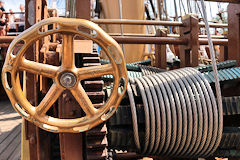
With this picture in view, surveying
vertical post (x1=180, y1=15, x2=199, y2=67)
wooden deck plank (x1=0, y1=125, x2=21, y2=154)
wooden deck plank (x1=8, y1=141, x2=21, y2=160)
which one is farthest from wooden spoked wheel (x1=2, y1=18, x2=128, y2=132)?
wooden deck plank (x1=0, y1=125, x2=21, y2=154)

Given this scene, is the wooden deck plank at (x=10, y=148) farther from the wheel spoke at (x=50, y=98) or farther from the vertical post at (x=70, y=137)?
the wheel spoke at (x=50, y=98)

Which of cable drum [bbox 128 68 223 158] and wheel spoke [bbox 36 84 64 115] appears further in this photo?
cable drum [bbox 128 68 223 158]

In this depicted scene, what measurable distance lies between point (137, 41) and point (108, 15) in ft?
8.67

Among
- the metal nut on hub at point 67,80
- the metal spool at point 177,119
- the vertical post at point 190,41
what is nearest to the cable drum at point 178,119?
the metal spool at point 177,119

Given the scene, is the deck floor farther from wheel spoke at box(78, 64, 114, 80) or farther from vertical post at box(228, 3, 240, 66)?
vertical post at box(228, 3, 240, 66)

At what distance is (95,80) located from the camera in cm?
106

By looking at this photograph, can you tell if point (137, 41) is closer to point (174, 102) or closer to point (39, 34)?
point (174, 102)

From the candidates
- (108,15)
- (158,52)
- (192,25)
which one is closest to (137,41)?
(192,25)

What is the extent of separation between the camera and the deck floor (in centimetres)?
229

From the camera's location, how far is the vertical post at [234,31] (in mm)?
1639

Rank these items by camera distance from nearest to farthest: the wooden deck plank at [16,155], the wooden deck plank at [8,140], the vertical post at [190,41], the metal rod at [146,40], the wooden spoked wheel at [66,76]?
1. the wooden spoked wheel at [66,76]
2. the metal rod at [146,40]
3. the vertical post at [190,41]
4. the wooden deck plank at [16,155]
5. the wooden deck plank at [8,140]

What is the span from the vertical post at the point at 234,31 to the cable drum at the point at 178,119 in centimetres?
67

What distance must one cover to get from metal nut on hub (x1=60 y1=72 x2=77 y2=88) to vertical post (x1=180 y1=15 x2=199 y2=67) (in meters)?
1.48

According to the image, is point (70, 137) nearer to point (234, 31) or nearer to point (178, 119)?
point (178, 119)
